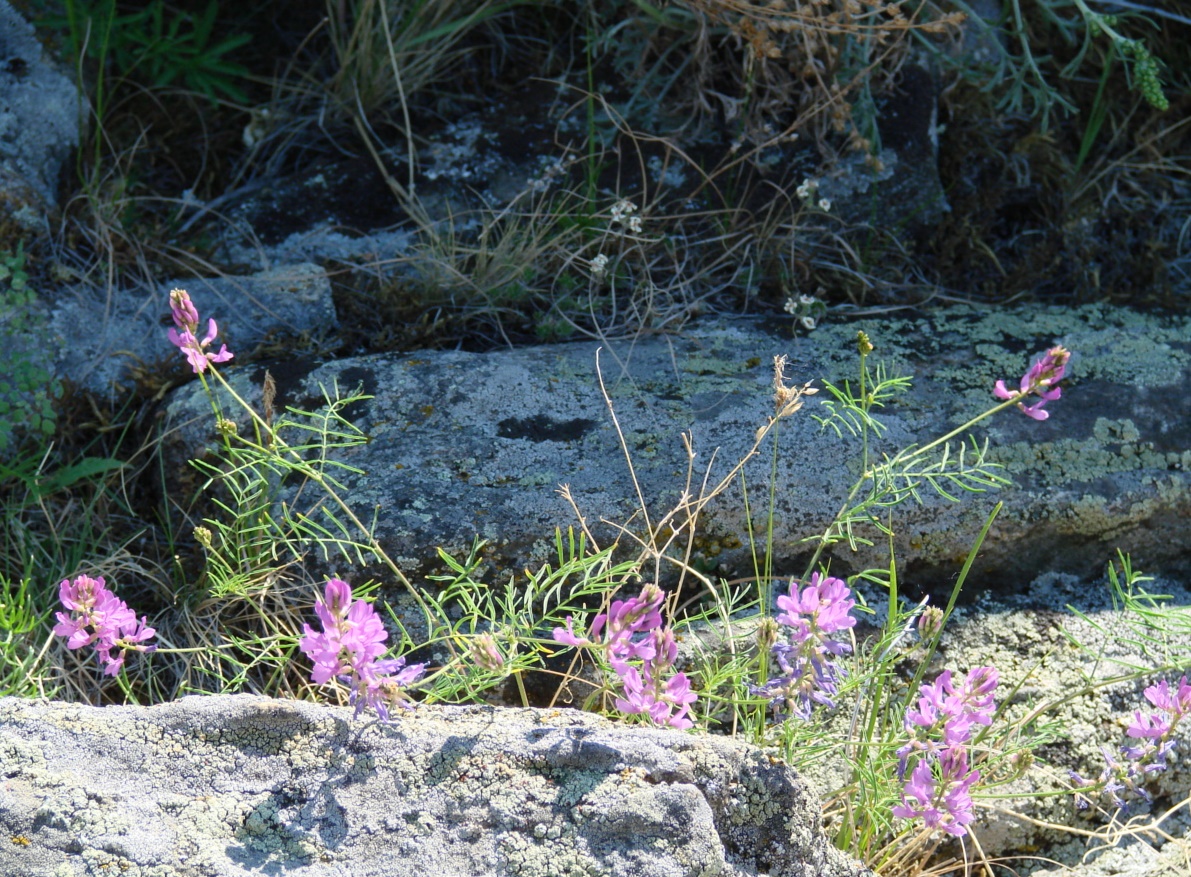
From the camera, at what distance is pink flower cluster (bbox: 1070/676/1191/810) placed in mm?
2141

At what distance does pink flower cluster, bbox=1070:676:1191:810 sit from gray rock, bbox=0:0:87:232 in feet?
10.7

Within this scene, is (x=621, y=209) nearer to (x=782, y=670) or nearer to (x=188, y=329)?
(x=188, y=329)

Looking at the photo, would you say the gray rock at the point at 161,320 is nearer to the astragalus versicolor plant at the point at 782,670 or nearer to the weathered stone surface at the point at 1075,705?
the astragalus versicolor plant at the point at 782,670

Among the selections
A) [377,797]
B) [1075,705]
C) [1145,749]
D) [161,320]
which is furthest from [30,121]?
[1145,749]

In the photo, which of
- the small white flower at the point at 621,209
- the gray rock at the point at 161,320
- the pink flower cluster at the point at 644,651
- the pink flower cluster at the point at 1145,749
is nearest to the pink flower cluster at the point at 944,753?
the pink flower cluster at the point at 1145,749

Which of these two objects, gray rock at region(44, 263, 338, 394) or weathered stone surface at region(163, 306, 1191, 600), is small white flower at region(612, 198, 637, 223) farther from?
gray rock at region(44, 263, 338, 394)

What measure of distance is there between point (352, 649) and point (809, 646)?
79cm

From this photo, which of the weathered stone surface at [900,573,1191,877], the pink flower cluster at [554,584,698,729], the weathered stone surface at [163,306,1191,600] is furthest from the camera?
the weathered stone surface at [163,306,1191,600]

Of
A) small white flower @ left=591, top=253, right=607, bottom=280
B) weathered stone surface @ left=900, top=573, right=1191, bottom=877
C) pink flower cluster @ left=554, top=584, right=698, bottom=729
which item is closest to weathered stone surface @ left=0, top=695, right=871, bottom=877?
pink flower cluster @ left=554, top=584, right=698, bottom=729

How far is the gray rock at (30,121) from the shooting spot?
11.2 ft

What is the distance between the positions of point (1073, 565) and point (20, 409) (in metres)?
2.82

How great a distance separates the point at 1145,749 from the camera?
2.22 m

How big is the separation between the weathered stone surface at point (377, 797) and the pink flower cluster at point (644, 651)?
69 mm

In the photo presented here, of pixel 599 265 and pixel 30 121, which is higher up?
pixel 30 121
